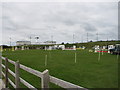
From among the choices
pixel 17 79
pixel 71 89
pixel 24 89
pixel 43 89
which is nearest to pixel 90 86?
pixel 24 89

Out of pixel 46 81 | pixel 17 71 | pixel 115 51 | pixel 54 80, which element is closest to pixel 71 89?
pixel 54 80

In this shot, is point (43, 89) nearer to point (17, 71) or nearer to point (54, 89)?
point (17, 71)

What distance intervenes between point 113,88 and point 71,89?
13.5 ft

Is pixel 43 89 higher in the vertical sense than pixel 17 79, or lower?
higher

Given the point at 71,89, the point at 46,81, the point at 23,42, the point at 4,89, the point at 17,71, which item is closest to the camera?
the point at 71,89

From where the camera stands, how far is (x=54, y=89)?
482 centimetres

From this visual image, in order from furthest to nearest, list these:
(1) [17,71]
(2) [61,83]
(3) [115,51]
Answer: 1. (3) [115,51]
2. (1) [17,71]
3. (2) [61,83]

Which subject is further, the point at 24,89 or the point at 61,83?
the point at 24,89

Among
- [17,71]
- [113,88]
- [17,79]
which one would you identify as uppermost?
[17,71]

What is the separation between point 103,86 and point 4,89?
3874 mm

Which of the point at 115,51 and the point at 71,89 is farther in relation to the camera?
the point at 115,51

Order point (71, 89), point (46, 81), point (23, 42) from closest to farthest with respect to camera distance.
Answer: point (71, 89), point (46, 81), point (23, 42)

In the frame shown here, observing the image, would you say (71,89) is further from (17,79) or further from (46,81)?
(17,79)

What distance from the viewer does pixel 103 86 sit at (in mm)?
5172
